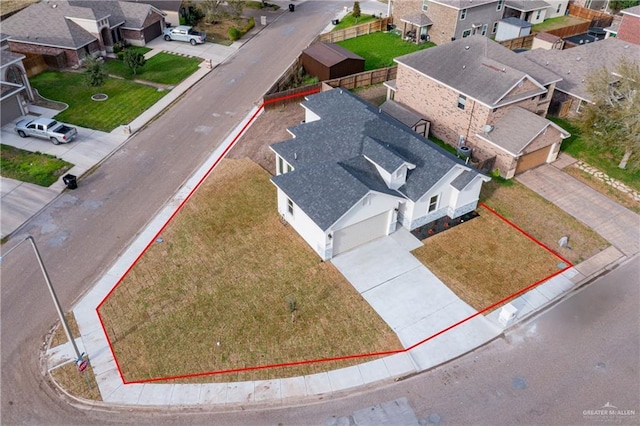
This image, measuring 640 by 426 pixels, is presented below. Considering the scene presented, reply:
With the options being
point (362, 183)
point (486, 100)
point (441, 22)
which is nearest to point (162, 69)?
point (441, 22)

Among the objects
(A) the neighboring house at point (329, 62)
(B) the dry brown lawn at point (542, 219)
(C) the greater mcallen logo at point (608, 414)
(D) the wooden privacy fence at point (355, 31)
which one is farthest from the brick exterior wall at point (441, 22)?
(C) the greater mcallen logo at point (608, 414)

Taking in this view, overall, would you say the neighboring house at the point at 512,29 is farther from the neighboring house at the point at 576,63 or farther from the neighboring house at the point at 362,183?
the neighboring house at the point at 362,183

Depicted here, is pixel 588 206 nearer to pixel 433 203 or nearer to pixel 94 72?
pixel 433 203

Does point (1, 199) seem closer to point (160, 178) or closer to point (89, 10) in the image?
point (160, 178)

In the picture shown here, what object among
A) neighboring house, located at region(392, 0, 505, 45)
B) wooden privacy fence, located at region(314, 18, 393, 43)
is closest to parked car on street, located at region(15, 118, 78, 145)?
wooden privacy fence, located at region(314, 18, 393, 43)

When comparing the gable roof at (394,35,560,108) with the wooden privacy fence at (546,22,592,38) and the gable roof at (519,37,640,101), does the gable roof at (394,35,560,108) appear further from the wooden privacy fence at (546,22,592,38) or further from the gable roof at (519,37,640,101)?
the wooden privacy fence at (546,22,592,38)
